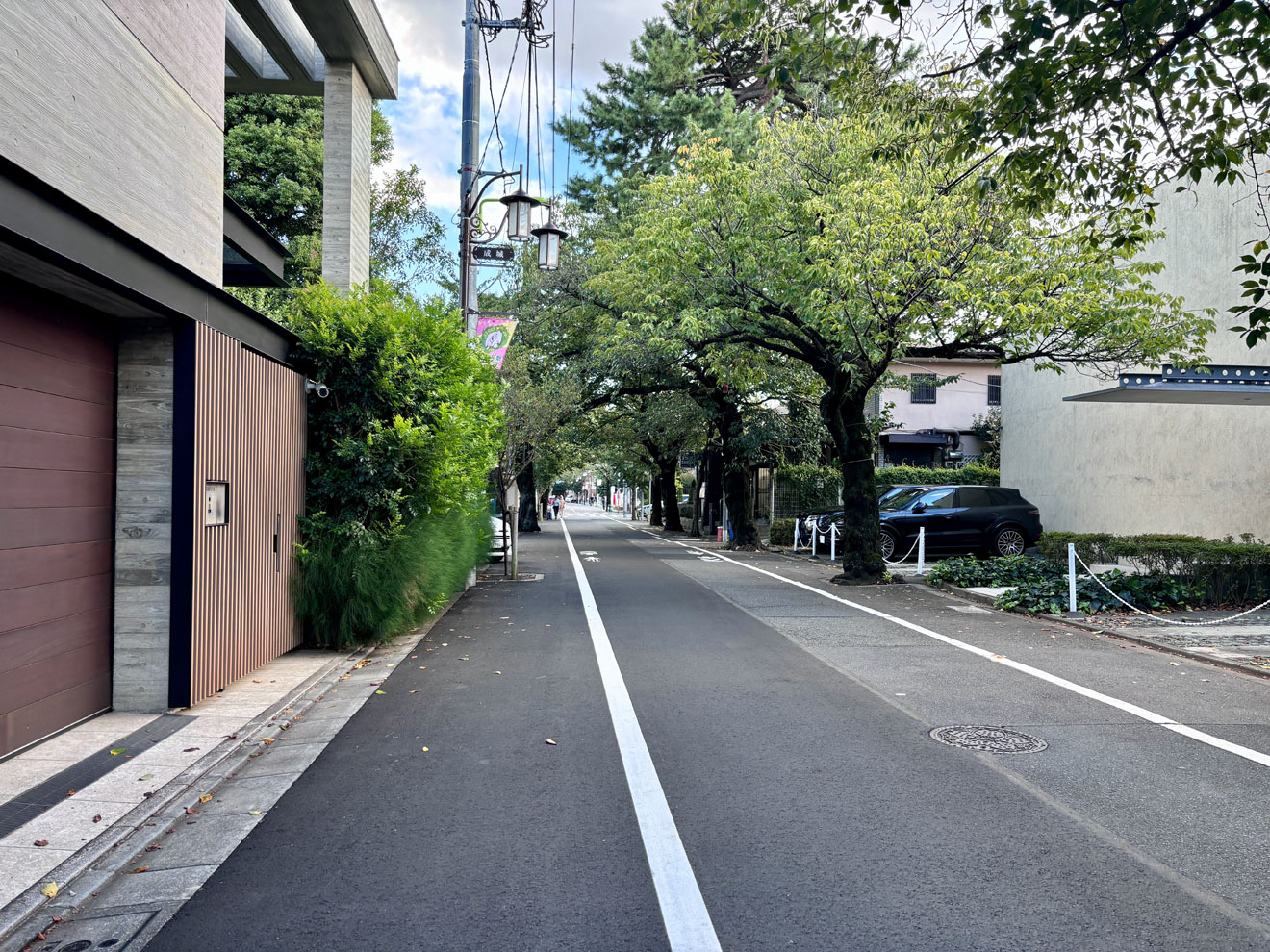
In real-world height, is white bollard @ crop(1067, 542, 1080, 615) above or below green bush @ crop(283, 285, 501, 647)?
below

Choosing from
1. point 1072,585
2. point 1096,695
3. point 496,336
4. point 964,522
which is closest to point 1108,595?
point 1072,585

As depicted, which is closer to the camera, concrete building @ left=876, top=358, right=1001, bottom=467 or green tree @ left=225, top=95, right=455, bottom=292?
green tree @ left=225, top=95, right=455, bottom=292

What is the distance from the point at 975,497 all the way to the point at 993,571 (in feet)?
19.5

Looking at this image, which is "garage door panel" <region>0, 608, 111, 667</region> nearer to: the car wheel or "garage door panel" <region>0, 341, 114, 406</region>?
"garage door panel" <region>0, 341, 114, 406</region>

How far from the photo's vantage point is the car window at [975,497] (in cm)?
2170

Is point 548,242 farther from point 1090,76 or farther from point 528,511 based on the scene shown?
point 528,511

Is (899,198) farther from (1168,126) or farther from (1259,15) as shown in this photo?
(1259,15)

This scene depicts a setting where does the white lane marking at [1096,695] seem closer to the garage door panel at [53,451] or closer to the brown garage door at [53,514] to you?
the brown garage door at [53,514]

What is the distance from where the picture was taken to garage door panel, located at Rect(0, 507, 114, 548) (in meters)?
5.46

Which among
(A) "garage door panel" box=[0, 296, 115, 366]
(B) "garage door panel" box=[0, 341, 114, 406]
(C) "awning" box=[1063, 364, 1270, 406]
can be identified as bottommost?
(B) "garage door panel" box=[0, 341, 114, 406]

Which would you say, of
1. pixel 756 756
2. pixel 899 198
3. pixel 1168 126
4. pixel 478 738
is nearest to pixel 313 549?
pixel 478 738

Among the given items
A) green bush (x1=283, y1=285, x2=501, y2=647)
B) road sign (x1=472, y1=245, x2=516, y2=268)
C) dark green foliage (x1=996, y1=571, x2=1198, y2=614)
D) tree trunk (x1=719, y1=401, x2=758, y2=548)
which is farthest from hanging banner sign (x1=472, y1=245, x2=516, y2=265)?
tree trunk (x1=719, y1=401, x2=758, y2=548)

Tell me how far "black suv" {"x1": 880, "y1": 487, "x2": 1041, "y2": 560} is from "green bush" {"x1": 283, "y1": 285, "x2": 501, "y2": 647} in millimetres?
13946

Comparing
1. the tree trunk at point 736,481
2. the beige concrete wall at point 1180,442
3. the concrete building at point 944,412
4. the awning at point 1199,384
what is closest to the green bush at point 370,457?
the awning at point 1199,384
